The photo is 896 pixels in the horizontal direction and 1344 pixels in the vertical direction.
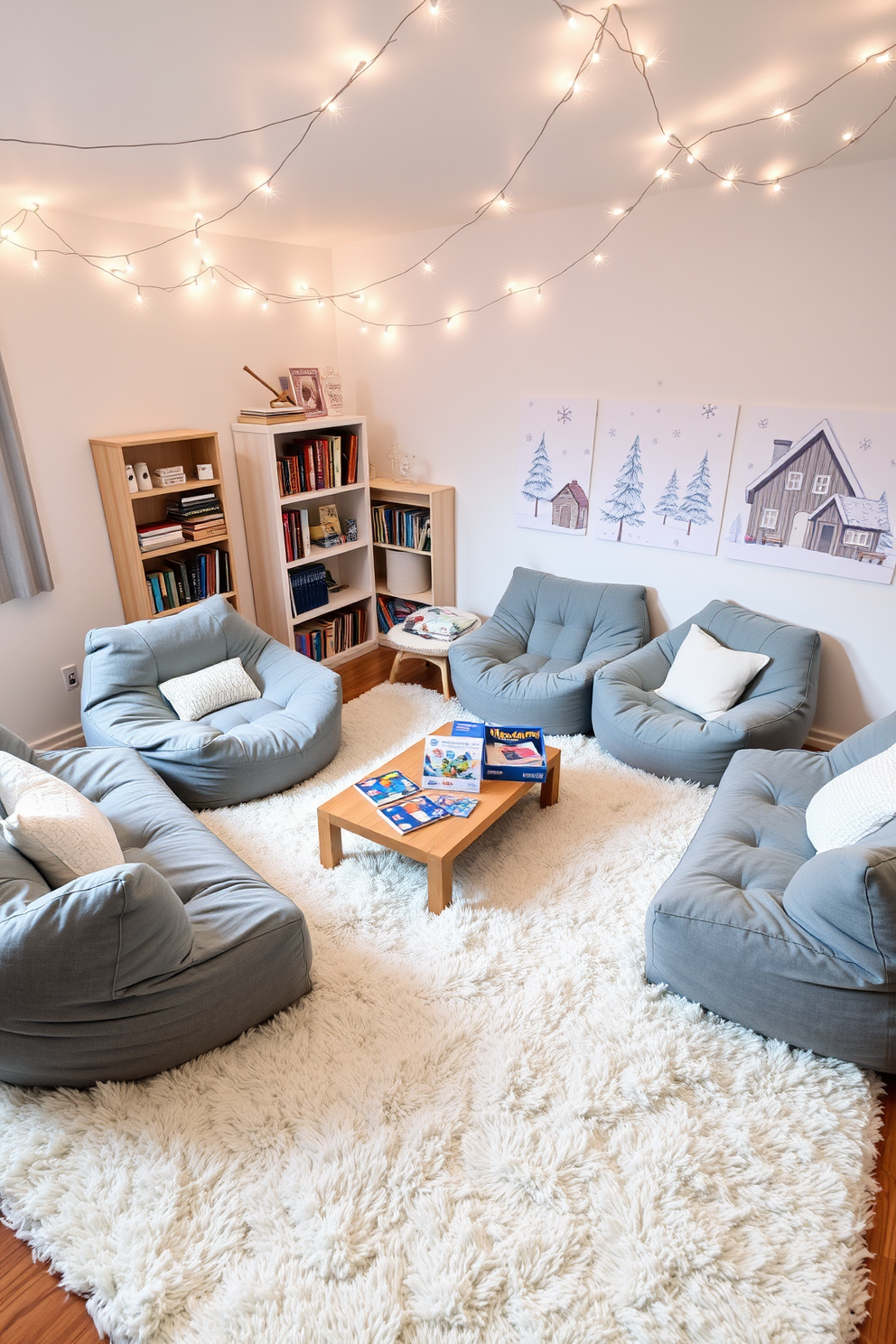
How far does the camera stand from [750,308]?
3115 millimetres

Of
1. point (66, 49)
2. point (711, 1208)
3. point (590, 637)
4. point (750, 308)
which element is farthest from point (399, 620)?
point (711, 1208)

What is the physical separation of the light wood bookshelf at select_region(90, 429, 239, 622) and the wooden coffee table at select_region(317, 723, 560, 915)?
1.65m

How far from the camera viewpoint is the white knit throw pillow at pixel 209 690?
3.20m

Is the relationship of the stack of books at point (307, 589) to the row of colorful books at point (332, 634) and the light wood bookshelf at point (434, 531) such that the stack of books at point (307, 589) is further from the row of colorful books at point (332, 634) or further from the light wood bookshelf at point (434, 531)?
the light wood bookshelf at point (434, 531)

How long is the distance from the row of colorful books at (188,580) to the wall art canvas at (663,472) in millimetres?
2030

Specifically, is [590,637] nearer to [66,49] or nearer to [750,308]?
[750,308]

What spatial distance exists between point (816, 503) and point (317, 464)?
2577mm

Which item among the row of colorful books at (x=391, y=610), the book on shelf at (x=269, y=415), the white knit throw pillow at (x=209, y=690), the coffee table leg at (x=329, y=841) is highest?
the book on shelf at (x=269, y=415)

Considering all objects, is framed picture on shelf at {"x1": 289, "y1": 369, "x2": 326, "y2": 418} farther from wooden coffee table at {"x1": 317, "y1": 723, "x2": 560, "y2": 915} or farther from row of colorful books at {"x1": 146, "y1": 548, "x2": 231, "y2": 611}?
wooden coffee table at {"x1": 317, "y1": 723, "x2": 560, "y2": 915}

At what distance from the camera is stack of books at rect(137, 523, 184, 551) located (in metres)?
3.50

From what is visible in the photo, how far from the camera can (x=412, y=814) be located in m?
2.42

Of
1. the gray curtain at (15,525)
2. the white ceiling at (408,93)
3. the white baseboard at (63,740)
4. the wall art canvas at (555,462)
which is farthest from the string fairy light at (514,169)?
the white baseboard at (63,740)

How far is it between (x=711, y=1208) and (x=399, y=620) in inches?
143

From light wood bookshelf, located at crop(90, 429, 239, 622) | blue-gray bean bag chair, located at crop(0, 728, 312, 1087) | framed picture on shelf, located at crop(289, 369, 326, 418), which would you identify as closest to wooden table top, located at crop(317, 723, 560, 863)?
blue-gray bean bag chair, located at crop(0, 728, 312, 1087)
